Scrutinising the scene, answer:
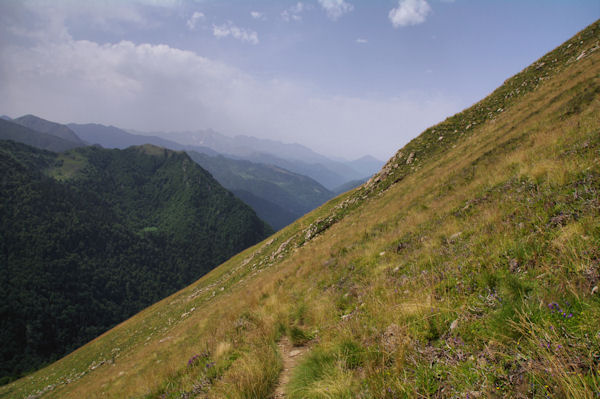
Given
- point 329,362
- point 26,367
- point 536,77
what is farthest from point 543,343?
point 26,367

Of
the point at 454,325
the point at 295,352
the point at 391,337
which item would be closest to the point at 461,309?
the point at 454,325

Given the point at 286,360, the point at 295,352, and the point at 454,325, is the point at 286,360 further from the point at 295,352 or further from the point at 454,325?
the point at 454,325

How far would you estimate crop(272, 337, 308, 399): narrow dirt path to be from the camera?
3609 mm

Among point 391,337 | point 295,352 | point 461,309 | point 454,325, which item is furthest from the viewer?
point 295,352

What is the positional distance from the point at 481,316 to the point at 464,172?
1205cm

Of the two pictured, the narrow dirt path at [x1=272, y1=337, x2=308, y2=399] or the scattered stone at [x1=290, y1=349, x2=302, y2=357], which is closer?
the narrow dirt path at [x1=272, y1=337, x2=308, y2=399]

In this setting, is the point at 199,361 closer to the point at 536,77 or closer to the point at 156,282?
the point at 536,77

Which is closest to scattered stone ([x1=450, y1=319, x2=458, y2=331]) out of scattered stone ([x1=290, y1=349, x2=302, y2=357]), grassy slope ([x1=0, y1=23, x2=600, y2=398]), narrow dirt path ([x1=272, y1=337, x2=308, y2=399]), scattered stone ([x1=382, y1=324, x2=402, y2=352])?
grassy slope ([x1=0, y1=23, x2=600, y2=398])

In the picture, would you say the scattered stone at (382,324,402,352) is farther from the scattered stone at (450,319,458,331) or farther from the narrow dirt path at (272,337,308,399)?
the narrow dirt path at (272,337,308,399)

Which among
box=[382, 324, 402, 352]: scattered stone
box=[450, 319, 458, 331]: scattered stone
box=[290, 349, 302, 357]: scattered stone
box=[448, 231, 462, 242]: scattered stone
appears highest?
box=[448, 231, 462, 242]: scattered stone

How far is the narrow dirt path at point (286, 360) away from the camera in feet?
11.8

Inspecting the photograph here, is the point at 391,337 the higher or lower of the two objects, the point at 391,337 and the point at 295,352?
the higher

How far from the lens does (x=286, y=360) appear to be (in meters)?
4.52

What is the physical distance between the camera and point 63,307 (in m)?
144
